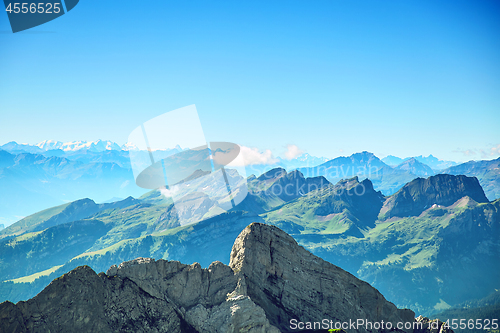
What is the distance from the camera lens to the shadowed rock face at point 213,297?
28562mm

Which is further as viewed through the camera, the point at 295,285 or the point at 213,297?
the point at 295,285

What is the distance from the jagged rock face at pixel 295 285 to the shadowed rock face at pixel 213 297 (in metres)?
0.11

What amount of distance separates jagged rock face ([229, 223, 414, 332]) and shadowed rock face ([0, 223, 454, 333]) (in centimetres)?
11

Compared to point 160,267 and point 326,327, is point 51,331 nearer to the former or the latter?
point 160,267

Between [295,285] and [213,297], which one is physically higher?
[213,297]

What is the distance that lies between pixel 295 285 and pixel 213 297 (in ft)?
34.4

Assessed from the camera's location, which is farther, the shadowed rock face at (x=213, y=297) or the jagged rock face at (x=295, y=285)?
the jagged rock face at (x=295, y=285)

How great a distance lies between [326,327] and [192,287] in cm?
1621

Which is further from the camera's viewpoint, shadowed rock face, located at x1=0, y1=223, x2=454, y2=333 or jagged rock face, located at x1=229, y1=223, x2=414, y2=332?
jagged rock face, located at x1=229, y1=223, x2=414, y2=332

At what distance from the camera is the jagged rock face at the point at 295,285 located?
3759cm

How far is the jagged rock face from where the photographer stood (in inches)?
1480

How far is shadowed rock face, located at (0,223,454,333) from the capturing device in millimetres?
28562

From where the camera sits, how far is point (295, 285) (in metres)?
38.9

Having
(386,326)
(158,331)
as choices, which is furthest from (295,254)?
(158,331)
